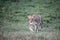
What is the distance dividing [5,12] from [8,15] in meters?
0.69

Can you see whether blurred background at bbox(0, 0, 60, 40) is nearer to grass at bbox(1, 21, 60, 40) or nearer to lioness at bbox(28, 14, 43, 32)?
grass at bbox(1, 21, 60, 40)

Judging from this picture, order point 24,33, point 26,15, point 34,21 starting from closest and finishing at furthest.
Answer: point 24,33, point 34,21, point 26,15

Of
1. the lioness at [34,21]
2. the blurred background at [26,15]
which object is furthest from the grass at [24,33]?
the lioness at [34,21]

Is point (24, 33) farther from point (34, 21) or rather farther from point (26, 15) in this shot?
point (26, 15)

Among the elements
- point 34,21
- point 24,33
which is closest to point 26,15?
point 34,21

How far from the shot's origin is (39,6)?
50.0 ft

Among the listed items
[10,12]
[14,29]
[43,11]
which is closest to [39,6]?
[43,11]

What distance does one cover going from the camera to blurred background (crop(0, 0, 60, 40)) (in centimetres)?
999

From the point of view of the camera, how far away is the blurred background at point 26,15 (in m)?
9.99

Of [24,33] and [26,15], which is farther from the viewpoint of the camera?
[26,15]

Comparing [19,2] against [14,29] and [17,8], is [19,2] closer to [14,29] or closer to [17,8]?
[17,8]

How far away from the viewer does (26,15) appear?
547 inches

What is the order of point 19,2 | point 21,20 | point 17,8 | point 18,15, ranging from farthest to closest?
point 19,2
point 17,8
point 18,15
point 21,20

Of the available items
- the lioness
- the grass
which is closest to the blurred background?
the grass
